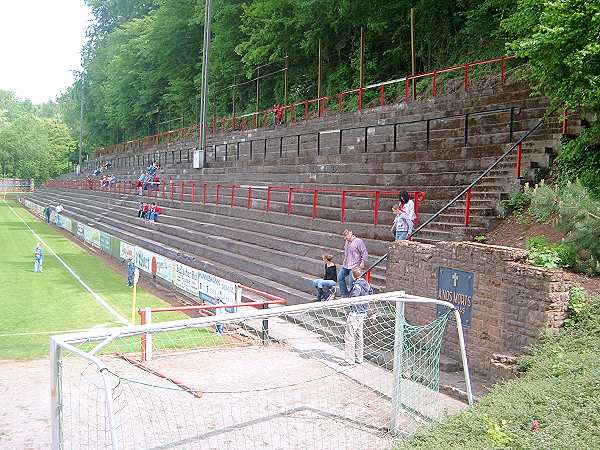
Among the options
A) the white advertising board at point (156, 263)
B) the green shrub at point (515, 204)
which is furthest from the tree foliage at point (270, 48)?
the white advertising board at point (156, 263)

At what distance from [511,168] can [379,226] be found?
137 inches

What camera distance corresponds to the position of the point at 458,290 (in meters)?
10.8

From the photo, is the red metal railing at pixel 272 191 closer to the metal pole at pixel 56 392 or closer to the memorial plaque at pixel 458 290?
the memorial plaque at pixel 458 290

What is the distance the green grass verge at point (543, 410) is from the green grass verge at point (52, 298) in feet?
22.8

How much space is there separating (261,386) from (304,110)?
28.4m

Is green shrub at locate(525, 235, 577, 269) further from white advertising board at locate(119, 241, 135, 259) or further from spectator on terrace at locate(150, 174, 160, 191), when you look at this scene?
spectator on terrace at locate(150, 174, 160, 191)

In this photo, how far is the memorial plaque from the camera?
10.5 metres

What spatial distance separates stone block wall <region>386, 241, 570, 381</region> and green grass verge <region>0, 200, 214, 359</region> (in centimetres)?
483

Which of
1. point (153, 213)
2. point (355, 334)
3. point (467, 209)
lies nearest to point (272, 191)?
point (153, 213)

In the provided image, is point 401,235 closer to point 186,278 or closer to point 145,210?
point 186,278

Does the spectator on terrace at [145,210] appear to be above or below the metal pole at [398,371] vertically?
above

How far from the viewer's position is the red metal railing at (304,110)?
2463 centimetres

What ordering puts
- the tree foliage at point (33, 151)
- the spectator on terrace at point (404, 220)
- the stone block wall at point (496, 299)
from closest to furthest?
the stone block wall at point (496, 299) → the spectator on terrace at point (404, 220) → the tree foliage at point (33, 151)

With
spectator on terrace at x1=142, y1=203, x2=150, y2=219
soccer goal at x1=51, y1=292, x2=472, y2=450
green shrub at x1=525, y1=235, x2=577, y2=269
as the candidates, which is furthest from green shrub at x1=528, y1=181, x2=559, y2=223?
spectator on terrace at x1=142, y1=203, x2=150, y2=219
